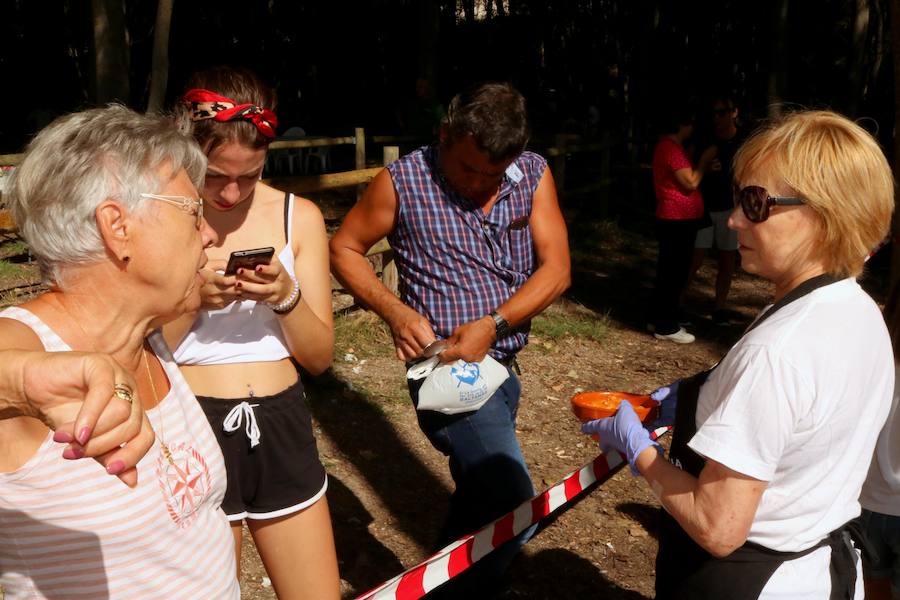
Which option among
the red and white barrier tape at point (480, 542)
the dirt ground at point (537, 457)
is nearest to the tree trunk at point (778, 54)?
the dirt ground at point (537, 457)

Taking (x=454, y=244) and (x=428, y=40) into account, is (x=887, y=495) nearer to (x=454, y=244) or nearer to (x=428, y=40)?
(x=454, y=244)

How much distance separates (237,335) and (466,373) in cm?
80

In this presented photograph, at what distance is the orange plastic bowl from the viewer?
2.58 metres

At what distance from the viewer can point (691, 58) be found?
907 inches

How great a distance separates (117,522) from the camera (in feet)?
5.09

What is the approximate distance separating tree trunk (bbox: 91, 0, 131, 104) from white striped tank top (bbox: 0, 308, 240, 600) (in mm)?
5934

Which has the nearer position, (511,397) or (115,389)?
(115,389)

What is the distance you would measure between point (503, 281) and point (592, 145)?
9.36 m

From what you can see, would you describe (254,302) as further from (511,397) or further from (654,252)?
(654,252)

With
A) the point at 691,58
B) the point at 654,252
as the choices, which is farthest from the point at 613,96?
the point at 654,252

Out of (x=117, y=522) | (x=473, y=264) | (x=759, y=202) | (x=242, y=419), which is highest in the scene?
(x=759, y=202)

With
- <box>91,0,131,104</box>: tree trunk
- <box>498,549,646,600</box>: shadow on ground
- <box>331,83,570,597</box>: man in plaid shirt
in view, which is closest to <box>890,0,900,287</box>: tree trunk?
<box>331,83,570,597</box>: man in plaid shirt

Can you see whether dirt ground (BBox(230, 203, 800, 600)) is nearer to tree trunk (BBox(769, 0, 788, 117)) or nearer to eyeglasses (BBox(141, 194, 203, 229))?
eyeglasses (BBox(141, 194, 203, 229))

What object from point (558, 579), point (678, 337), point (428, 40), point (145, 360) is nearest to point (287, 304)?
point (145, 360)
